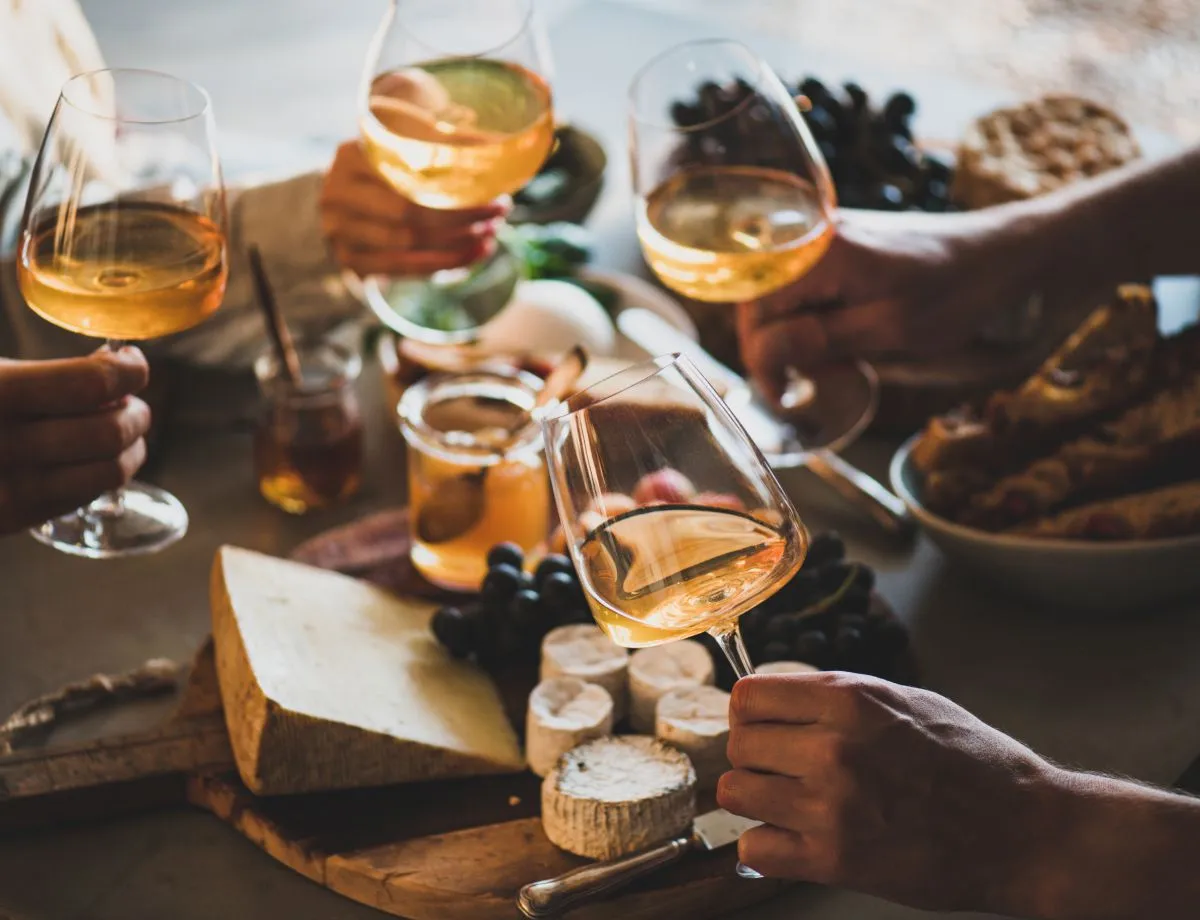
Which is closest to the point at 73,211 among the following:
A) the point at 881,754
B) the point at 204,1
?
the point at 881,754

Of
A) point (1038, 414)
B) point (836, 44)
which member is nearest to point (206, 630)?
point (1038, 414)

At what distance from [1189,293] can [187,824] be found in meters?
1.27

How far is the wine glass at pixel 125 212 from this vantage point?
0.98 metres

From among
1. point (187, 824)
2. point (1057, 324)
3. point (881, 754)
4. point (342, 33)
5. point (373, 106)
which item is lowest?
point (342, 33)

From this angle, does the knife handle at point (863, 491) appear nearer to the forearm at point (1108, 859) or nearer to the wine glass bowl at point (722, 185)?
the wine glass bowl at point (722, 185)

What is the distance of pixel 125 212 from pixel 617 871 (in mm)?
598

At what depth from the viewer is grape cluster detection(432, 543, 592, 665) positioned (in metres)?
1.12

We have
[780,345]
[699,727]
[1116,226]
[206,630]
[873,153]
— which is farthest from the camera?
[873,153]

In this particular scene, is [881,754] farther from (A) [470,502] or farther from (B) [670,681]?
(A) [470,502]

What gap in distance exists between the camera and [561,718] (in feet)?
3.35

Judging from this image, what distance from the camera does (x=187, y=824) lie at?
3.33ft

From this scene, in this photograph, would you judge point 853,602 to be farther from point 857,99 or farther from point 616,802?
point 857,99

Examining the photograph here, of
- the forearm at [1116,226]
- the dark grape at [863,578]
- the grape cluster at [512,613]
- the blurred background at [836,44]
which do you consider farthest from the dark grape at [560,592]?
the blurred background at [836,44]

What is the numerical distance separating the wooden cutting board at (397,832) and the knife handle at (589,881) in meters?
0.02
